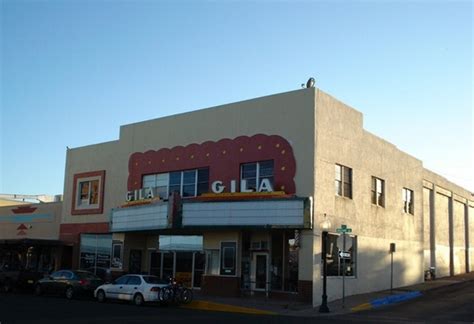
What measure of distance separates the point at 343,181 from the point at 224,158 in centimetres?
619

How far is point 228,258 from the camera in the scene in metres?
28.7

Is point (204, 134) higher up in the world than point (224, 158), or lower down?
higher up

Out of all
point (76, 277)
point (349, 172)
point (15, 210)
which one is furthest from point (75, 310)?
point (15, 210)

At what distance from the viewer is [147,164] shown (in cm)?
3384

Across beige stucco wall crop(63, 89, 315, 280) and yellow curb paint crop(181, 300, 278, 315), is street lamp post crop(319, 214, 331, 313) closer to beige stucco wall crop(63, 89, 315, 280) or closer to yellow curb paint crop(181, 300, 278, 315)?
beige stucco wall crop(63, 89, 315, 280)

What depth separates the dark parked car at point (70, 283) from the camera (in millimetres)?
28891

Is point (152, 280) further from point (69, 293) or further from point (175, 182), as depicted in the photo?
point (175, 182)

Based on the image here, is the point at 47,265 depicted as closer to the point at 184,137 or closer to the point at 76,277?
the point at 76,277

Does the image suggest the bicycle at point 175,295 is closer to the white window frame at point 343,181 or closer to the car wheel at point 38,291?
the white window frame at point 343,181

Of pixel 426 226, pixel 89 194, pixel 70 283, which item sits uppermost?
pixel 89 194

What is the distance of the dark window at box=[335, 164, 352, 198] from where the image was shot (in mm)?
28781

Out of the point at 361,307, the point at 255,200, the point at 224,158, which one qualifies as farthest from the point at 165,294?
the point at 361,307

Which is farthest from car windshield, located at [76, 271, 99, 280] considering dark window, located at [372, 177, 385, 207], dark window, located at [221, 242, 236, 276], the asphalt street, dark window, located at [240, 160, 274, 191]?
dark window, located at [372, 177, 385, 207]

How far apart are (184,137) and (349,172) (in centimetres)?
926
